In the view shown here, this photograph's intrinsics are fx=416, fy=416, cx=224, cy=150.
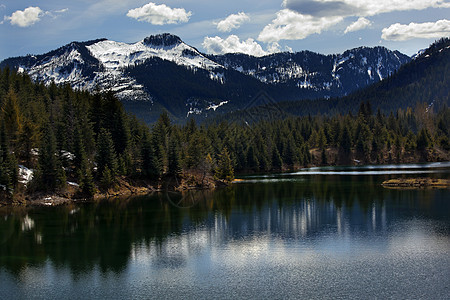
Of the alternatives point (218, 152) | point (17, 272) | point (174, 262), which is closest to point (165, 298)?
point (174, 262)

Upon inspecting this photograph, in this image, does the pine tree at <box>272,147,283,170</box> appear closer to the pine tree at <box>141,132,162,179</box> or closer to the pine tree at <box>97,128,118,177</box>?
the pine tree at <box>141,132,162,179</box>

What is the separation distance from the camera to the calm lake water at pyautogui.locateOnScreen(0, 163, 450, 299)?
38.4 m

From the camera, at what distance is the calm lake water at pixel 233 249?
126 feet

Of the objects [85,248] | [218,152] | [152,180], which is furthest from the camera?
[218,152]

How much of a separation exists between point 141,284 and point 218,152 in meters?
128

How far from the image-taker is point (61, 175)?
92.9 m

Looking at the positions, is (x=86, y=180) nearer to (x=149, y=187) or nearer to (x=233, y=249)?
(x=149, y=187)

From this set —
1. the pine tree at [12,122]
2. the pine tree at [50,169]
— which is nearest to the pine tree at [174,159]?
the pine tree at [50,169]

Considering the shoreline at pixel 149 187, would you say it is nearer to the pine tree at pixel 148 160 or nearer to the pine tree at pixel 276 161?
the pine tree at pixel 148 160

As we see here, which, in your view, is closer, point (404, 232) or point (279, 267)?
point (279, 267)

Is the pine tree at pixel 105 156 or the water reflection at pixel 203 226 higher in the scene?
the pine tree at pixel 105 156

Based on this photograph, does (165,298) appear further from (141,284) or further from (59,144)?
(59,144)

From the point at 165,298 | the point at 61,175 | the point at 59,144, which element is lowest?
the point at 165,298

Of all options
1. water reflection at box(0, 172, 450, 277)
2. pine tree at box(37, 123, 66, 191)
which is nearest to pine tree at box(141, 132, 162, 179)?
water reflection at box(0, 172, 450, 277)
